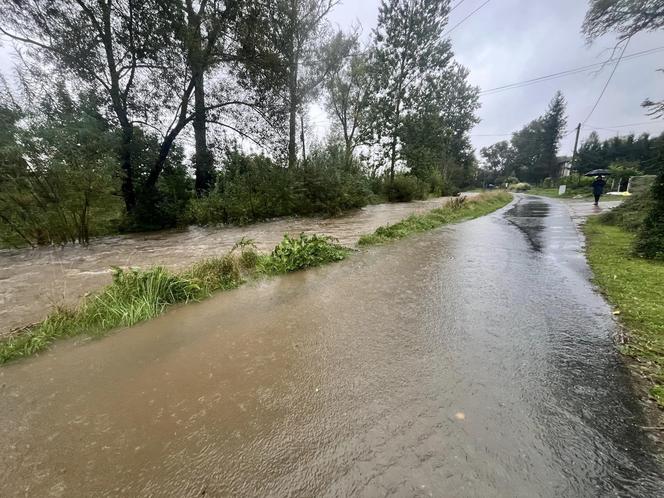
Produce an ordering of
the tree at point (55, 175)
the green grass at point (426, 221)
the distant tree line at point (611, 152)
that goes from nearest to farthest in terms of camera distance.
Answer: the tree at point (55, 175)
the green grass at point (426, 221)
the distant tree line at point (611, 152)

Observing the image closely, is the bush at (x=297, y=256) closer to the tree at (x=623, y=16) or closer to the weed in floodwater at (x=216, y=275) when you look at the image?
the weed in floodwater at (x=216, y=275)

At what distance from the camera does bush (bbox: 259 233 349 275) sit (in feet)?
16.0

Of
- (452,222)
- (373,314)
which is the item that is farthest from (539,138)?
(373,314)

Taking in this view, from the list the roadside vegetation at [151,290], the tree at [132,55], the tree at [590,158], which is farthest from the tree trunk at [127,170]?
the tree at [590,158]

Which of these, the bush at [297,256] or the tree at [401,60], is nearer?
the bush at [297,256]

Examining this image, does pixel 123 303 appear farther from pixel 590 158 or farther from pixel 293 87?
pixel 590 158

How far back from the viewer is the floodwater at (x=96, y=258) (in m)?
3.77

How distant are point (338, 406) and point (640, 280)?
4739mm

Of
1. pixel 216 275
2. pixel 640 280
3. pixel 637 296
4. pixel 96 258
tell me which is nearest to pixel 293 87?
pixel 96 258

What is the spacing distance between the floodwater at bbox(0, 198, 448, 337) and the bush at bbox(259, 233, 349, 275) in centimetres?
148

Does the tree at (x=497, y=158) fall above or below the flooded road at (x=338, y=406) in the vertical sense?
above

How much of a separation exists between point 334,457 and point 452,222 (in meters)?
10.4

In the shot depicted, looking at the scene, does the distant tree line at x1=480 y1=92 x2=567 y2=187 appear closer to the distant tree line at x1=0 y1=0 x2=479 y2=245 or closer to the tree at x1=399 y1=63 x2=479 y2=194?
the tree at x1=399 y1=63 x2=479 y2=194

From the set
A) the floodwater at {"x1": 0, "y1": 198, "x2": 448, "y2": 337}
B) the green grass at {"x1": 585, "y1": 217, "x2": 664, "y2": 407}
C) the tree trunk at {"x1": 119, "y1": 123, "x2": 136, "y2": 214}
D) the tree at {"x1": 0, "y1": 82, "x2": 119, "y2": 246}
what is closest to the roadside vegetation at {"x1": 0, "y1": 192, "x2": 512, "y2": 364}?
the floodwater at {"x1": 0, "y1": 198, "x2": 448, "y2": 337}
